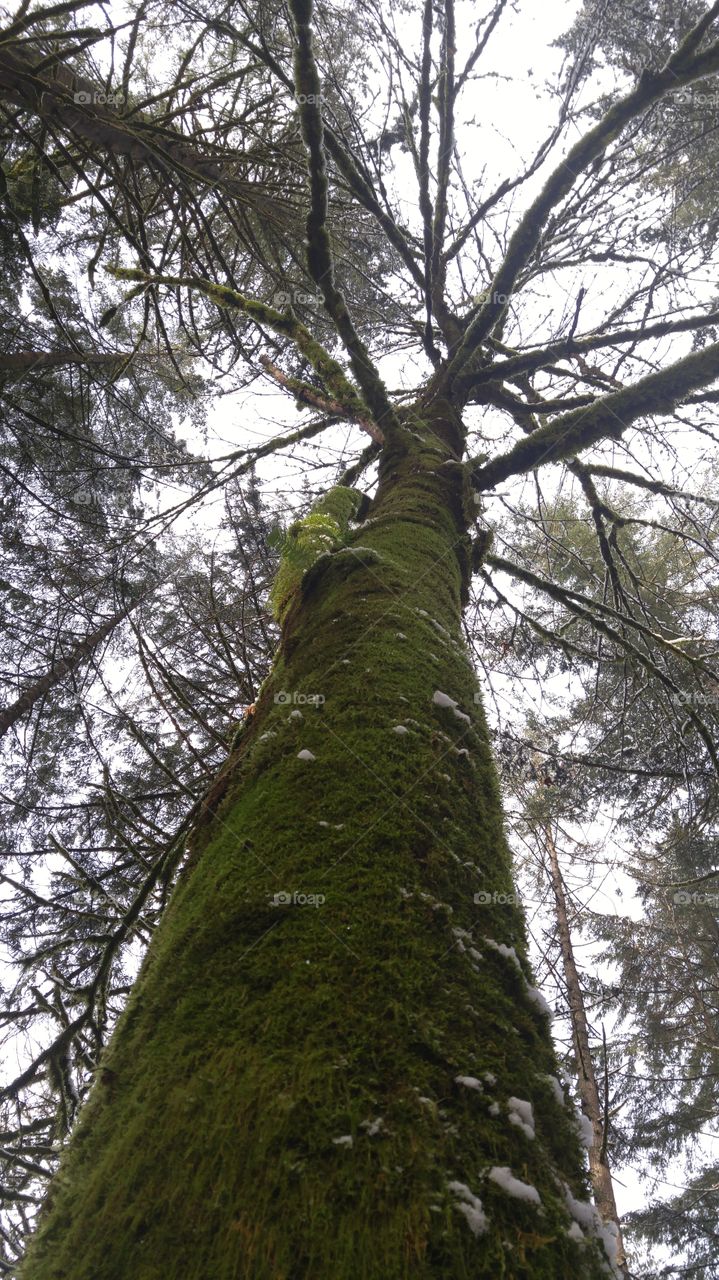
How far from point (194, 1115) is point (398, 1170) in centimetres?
28

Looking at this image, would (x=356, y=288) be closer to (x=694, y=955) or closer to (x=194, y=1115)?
(x=194, y=1115)

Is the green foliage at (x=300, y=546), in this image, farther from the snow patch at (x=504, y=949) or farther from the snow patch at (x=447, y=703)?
the snow patch at (x=504, y=949)

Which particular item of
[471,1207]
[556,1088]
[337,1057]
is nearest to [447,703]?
[556,1088]

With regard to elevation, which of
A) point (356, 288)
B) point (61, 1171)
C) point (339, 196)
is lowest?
point (61, 1171)

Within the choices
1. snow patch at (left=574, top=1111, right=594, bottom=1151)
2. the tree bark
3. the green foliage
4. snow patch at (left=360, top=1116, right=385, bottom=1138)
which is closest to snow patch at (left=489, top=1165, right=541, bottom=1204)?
snow patch at (left=360, top=1116, right=385, bottom=1138)

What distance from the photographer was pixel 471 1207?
30.1 inches

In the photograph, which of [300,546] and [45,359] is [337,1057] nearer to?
[300,546]

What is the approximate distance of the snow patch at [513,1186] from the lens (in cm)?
81

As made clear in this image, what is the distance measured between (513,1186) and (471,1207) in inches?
3.3

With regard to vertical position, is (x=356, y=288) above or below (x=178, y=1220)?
above

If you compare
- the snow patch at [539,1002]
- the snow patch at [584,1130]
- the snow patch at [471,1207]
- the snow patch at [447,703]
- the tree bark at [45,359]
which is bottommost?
the snow patch at [471,1207]

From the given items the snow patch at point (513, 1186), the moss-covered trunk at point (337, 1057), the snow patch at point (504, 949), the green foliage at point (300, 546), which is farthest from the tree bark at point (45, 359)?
the snow patch at point (513, 1186)

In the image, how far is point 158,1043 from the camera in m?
1.02

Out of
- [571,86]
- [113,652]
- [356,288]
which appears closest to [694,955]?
[113,652]
